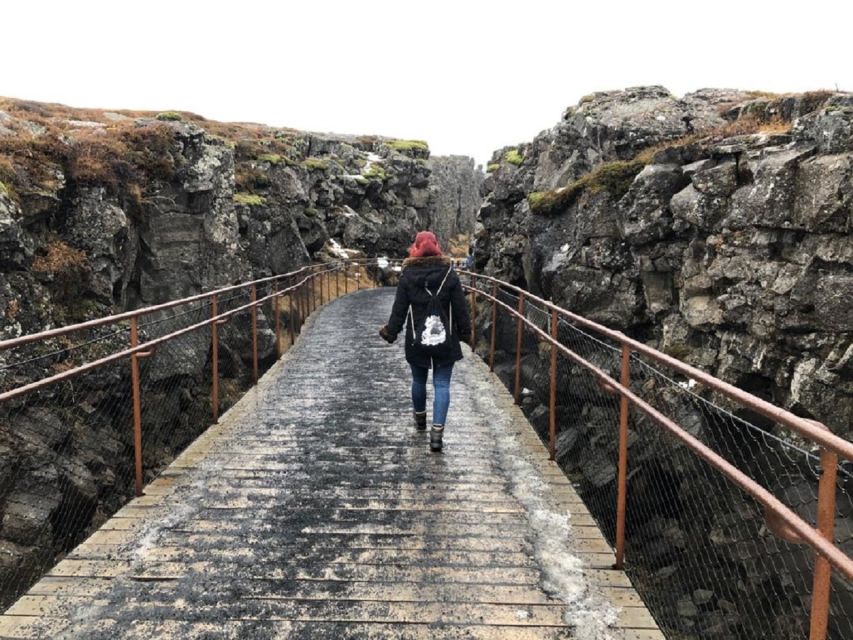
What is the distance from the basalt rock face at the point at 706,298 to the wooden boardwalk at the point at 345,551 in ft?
7.32

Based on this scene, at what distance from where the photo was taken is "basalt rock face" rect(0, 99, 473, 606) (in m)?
9.12

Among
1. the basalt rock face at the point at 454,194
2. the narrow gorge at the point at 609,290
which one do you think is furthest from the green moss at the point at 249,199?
the basalt rock face at the point at 454,194

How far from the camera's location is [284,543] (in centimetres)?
377

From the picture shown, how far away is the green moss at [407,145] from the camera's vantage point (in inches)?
1635

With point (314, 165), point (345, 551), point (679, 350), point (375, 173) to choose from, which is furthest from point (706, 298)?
point (375, 173)

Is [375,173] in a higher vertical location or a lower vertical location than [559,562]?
higher

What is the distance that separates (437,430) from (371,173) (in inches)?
1297

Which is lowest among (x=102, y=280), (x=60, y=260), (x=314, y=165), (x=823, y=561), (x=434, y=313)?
(x=823, y=561)

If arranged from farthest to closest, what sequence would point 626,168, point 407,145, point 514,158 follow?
point 407,145 < point 514,158 < point 626,168

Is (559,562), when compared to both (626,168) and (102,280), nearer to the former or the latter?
(102,280)

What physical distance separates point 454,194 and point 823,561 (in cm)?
5564

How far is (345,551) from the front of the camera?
3695 mm

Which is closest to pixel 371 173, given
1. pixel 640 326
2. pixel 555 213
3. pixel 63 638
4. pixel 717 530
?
pixel 555 213

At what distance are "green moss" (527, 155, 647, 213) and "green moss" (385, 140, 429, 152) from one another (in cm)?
2776
